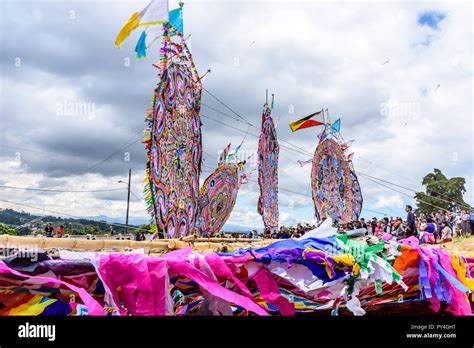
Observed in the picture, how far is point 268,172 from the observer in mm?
14648

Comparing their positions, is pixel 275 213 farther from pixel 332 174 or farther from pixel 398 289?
pixel 398 289

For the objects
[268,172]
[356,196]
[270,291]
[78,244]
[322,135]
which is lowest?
[270,291]

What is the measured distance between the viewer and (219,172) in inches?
448

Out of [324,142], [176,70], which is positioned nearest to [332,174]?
[324,142]

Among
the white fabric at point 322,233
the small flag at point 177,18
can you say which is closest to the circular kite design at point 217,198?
the small flag at point 177,18

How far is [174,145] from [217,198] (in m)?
2.59

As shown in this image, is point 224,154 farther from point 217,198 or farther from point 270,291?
point 270,291

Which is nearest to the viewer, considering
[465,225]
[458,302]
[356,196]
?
[458,302]

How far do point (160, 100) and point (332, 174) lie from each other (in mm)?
9774

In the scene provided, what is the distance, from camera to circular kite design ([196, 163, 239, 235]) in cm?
1056

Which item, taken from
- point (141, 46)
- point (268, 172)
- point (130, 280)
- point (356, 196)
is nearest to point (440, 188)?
point (356, 196)

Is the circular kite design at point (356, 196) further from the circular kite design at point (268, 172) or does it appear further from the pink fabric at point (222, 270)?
the pink fabric at point (222, 270)

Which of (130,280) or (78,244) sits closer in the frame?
(130,280)

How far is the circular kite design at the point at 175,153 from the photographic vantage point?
8.42 meters
